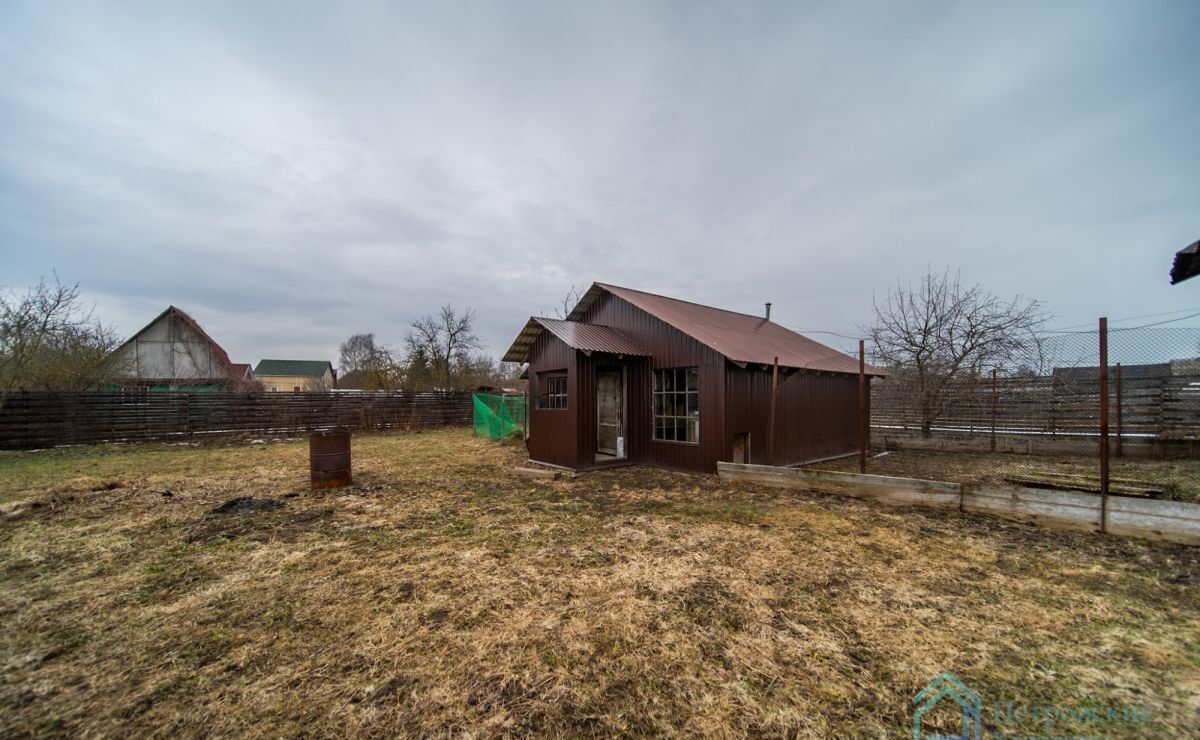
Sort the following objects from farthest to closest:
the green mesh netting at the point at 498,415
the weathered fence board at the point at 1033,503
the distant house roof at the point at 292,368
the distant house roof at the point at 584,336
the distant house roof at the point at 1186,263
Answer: the distant house roof at the point at 292,368 → the green mesh netting at the point at 498,415 → the distant house roof at the point at 584,336 → the weathered fence board at the point at 1033,503 → the distant house roof at the point at 1186,263

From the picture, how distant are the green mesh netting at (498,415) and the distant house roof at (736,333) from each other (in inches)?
194

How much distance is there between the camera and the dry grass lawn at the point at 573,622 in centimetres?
203

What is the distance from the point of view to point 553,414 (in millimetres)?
8961

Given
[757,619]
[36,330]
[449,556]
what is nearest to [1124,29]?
[757,619]

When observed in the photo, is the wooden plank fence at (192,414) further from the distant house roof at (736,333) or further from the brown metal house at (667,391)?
the distant house roof at (736,333)

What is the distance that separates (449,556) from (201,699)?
6.51 feet

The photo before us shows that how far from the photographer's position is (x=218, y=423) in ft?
45.4

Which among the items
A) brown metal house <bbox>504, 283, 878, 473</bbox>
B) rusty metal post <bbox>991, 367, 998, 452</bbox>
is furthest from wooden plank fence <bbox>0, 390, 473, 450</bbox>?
rusty metal post <bbox>991, 367, 998, 452</bbox>

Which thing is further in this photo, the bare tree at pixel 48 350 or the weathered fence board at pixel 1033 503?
the bare tree at pixel 48 350

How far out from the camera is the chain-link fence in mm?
6785

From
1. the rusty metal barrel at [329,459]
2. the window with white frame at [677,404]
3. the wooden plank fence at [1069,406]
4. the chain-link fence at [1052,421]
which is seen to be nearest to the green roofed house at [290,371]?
the rusty metal barrel at [329,459]

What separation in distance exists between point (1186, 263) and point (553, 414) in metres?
8.23

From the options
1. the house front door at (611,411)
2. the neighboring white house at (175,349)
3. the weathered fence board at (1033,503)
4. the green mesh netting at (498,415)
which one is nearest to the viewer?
the weathered fence board at (1033,503)

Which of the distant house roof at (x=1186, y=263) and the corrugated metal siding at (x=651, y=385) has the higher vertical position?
the distant house roof at (x=1186, y=263)
